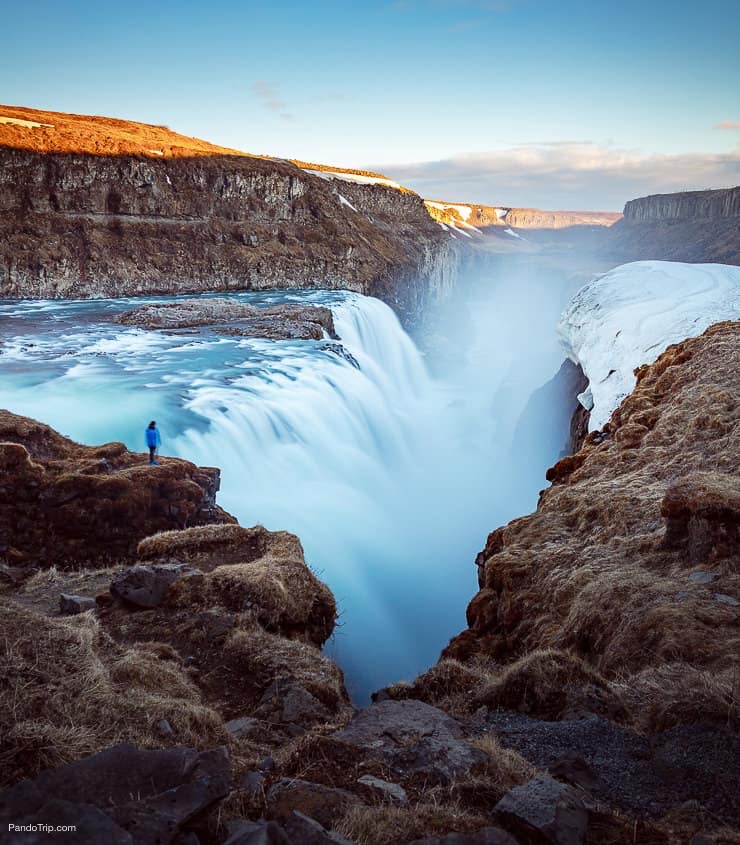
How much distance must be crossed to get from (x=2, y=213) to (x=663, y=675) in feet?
170

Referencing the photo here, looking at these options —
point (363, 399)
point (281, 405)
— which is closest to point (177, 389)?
point (281, 405)

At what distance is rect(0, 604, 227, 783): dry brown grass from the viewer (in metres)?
4.05

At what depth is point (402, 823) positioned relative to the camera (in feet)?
12.0

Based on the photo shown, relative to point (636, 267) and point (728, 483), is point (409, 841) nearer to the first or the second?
point (728, 483)

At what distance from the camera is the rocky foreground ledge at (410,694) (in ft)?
11.8

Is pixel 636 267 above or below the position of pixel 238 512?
above

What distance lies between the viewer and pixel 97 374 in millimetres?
23328

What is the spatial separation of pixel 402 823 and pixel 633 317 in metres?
25.5

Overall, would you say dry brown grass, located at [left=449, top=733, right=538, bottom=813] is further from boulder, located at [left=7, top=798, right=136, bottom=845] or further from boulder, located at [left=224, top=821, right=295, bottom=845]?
boulder, located at [left=7, top=798, right=136, bottom=845]

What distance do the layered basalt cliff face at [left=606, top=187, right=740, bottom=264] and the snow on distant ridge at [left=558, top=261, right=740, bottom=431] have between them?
81422 mm

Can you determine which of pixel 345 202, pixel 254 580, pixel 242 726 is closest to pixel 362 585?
pixel 254 580

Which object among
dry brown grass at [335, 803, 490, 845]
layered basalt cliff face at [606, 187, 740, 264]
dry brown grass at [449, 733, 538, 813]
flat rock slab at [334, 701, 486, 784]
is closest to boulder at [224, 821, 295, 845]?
dry brown grass at [335, 803, 490, 845]

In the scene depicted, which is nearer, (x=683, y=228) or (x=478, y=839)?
(x=478, y=839)

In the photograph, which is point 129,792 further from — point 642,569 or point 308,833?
point 642,569
